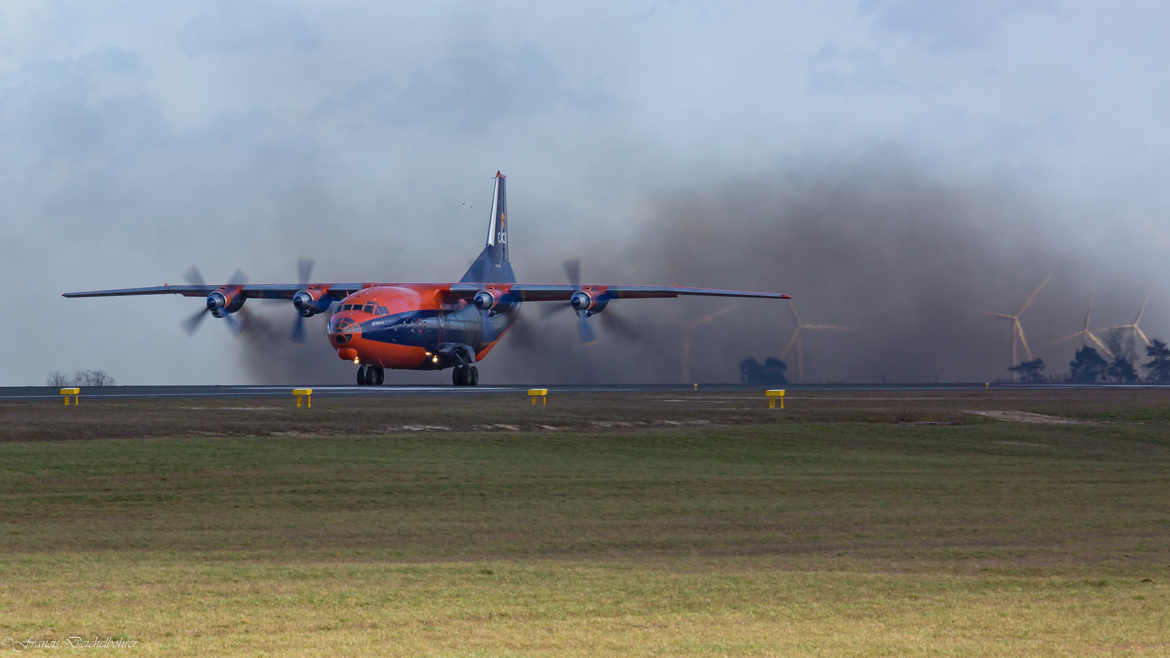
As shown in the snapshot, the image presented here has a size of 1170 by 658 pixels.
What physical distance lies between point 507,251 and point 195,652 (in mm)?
89763

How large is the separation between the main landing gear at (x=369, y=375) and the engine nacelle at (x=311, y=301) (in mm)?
5739

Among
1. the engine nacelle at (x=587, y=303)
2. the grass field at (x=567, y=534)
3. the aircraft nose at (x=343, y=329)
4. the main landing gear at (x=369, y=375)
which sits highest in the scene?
the engine nacelle at (x=587, y=303)

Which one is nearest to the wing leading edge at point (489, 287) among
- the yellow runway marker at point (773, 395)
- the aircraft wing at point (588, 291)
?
the aircraft wing at point (588, 291)

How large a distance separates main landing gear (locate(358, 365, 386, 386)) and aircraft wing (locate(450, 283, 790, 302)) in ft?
21.5

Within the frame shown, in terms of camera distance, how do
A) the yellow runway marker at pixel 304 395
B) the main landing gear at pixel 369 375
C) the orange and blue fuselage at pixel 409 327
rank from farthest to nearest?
the main landing gear at pixel 369 375
the orange and blue fuselage at pixel 409 327
the yellow runway marker at pixel 304 395

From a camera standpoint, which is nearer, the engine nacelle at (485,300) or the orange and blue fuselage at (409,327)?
the orange and blue fuselage at (409,327)

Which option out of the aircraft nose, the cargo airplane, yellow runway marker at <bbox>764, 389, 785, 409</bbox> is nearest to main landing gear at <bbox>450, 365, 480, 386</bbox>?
the cargo airplane

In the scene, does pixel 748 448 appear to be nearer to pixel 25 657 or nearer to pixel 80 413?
pixel 80 413

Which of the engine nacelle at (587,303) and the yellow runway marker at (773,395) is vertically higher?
the engine nacelle at (587,303)

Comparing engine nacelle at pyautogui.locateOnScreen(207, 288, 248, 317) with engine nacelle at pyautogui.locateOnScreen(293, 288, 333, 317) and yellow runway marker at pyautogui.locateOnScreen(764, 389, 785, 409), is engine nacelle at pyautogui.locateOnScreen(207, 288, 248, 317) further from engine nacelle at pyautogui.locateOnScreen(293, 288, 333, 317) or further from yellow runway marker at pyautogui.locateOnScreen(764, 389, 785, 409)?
yellow runway marker at pyautogui.locateOnScreen(764, 389, 785, 409)

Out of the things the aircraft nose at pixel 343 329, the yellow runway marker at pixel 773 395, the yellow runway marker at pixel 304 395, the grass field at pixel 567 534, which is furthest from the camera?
the aircraft nose at pixel 343 329

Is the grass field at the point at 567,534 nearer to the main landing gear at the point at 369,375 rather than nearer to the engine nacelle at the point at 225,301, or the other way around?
the main landing gear at the point at 369,375

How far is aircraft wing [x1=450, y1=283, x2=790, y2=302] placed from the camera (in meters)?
78.5

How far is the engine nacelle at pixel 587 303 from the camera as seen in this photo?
77375 millimetres
